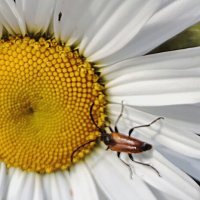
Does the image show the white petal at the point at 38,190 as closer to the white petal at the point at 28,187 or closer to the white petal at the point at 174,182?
the white petal at the point at 28,187

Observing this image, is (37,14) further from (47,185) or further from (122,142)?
(47,185)

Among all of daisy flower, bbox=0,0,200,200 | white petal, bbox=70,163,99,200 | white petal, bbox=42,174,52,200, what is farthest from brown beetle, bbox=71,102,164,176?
white petal, bbox=42,174,52,200

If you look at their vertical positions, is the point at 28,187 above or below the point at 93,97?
below

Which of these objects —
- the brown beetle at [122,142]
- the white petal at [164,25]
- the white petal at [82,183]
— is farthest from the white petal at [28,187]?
the white petal at [164,25]

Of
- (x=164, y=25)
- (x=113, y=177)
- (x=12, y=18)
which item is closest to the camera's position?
(x=164, y=25)

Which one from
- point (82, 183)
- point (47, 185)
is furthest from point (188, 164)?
point (47, 185)

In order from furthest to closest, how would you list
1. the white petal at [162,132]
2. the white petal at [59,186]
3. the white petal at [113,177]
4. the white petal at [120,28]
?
the white petal at [59,186] → the white petal at [113,177] → the white petal at [162,132] → the white petal at [120,28]
